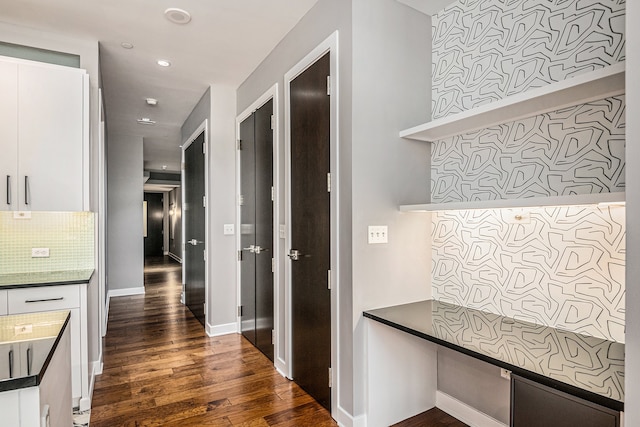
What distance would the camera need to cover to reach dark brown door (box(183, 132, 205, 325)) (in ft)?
14.2

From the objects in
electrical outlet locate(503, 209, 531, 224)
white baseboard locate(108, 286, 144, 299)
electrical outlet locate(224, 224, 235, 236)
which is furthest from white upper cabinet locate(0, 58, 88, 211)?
white baseboard locate(108, 286, 144, 299)

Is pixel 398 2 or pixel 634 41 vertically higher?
pixel 398 2

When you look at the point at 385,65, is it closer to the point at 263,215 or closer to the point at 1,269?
the point at 263,215

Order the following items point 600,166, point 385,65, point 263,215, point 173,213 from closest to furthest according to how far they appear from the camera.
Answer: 1. point 600,166
2. point 385,65
3. point 263,215
4. point 173,213

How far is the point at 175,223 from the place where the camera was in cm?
1341

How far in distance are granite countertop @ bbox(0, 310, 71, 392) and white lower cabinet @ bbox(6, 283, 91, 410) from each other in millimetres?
1228

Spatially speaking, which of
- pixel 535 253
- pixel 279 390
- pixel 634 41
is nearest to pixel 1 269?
pixel 279 390

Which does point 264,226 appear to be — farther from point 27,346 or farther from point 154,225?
point 154,225

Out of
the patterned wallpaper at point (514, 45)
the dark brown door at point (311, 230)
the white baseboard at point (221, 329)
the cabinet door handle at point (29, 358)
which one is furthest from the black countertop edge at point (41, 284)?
the patterned wallpaper at point (514, 45)

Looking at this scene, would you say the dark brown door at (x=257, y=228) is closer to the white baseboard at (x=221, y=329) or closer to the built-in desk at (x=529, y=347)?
the white baseboard at (x=221, y=329)

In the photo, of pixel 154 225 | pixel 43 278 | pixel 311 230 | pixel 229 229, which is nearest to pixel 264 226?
pixel 229 229

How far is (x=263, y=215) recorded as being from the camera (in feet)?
11.0

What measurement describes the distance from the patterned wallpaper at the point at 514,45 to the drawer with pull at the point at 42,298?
2.72 meters

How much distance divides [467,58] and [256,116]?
6.43 ft
